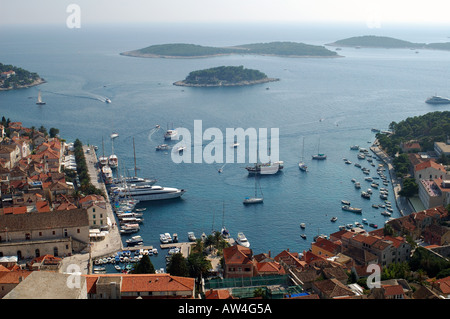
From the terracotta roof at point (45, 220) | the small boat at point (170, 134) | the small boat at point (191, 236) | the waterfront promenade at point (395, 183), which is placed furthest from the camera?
the small boat at point (170, 134)

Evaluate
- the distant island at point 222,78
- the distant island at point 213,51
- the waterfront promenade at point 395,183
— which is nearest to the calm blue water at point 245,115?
the waterfront promenade at point 395,183

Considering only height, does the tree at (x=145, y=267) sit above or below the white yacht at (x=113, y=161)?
below

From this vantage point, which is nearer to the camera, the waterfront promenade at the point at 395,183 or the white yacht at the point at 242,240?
the white yacht at the point at 242,240

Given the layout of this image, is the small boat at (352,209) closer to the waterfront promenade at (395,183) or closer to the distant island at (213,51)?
the waterfront promenade at (395,183)

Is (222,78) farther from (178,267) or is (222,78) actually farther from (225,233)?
(178,267)

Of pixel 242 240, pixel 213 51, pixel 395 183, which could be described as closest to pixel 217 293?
pixel 242 240
